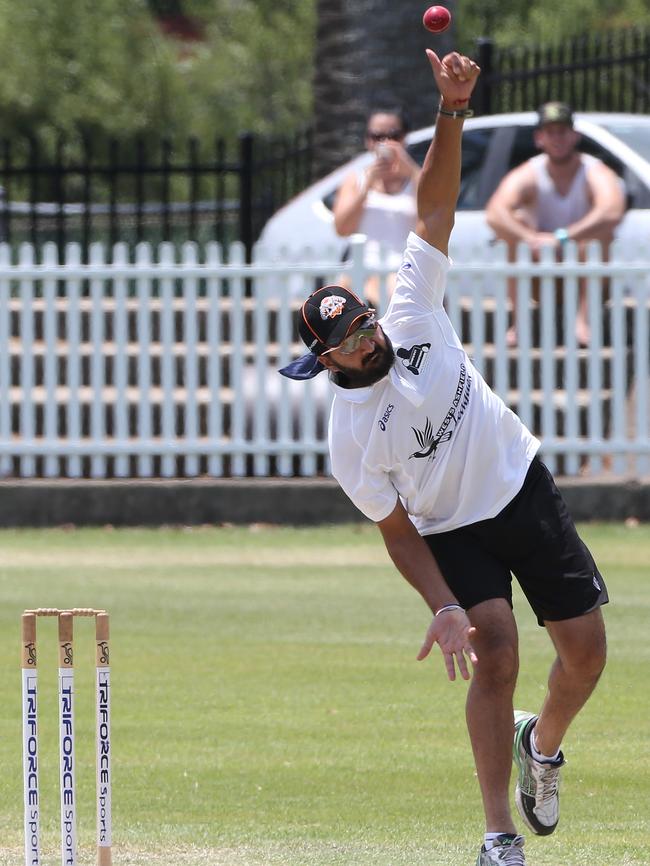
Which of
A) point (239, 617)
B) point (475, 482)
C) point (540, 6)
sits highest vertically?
point (540, 6)

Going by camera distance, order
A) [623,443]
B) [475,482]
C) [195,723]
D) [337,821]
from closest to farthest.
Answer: [475,482], [337,821], [195,723], [623,443]

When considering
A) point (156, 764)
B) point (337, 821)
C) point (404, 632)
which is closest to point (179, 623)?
point (404, 632)

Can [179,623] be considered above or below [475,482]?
below

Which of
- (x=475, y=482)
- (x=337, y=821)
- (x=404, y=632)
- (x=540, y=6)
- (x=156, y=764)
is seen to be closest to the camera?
(x=475, y=482)

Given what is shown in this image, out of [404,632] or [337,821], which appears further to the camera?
[404,632]

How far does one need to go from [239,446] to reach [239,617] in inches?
123

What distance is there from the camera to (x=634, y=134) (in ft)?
45.1

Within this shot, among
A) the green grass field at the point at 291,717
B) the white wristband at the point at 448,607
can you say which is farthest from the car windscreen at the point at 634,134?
the white wristband at the point at 448,607

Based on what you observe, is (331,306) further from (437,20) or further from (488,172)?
(488,172)

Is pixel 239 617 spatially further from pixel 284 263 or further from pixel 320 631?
pixel 284 263

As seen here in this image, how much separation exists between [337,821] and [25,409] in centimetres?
716

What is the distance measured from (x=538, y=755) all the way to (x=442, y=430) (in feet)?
3.76

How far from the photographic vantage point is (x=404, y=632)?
9258 mm

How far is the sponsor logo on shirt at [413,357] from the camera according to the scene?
18.1 feet
